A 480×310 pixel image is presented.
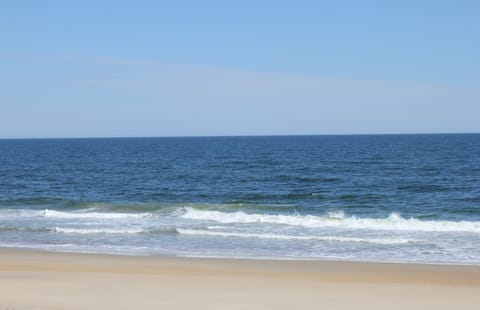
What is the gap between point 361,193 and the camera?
126ft

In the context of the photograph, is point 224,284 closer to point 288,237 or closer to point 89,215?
point 288,237

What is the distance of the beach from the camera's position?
12.3 metres

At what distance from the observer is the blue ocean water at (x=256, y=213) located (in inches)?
816

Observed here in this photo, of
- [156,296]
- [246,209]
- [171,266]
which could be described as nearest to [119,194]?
[246,209]

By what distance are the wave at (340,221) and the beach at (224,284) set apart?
8092 mm

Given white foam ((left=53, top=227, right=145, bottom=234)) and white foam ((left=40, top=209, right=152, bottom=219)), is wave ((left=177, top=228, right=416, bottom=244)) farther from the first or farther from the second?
white foam ((left=40, top=209, right=152, bottom=219))

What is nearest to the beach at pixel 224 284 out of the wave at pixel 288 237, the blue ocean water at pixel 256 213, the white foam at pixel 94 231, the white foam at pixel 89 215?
the blue ocean water at pixel 256 213

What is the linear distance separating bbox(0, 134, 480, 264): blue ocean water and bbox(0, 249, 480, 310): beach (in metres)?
1.87

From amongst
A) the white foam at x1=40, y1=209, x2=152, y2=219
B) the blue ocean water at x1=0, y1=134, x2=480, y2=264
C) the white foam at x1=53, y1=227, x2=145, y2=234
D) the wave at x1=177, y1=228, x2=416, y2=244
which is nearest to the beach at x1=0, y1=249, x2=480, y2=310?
the blue ocean water at x1=0, y1=134, x2=480, y2=264

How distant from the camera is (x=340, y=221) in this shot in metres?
26.6

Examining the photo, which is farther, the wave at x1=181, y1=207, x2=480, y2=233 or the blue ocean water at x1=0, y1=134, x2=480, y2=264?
the wave at x1=181, y1=207, x2=480, y2=233

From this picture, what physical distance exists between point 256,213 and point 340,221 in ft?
16.5

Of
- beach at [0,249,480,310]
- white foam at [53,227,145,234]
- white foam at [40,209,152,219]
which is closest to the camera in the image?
beach at [0,249,480,310]

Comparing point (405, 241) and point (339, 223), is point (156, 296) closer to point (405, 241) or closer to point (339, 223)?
point (405, 241)
